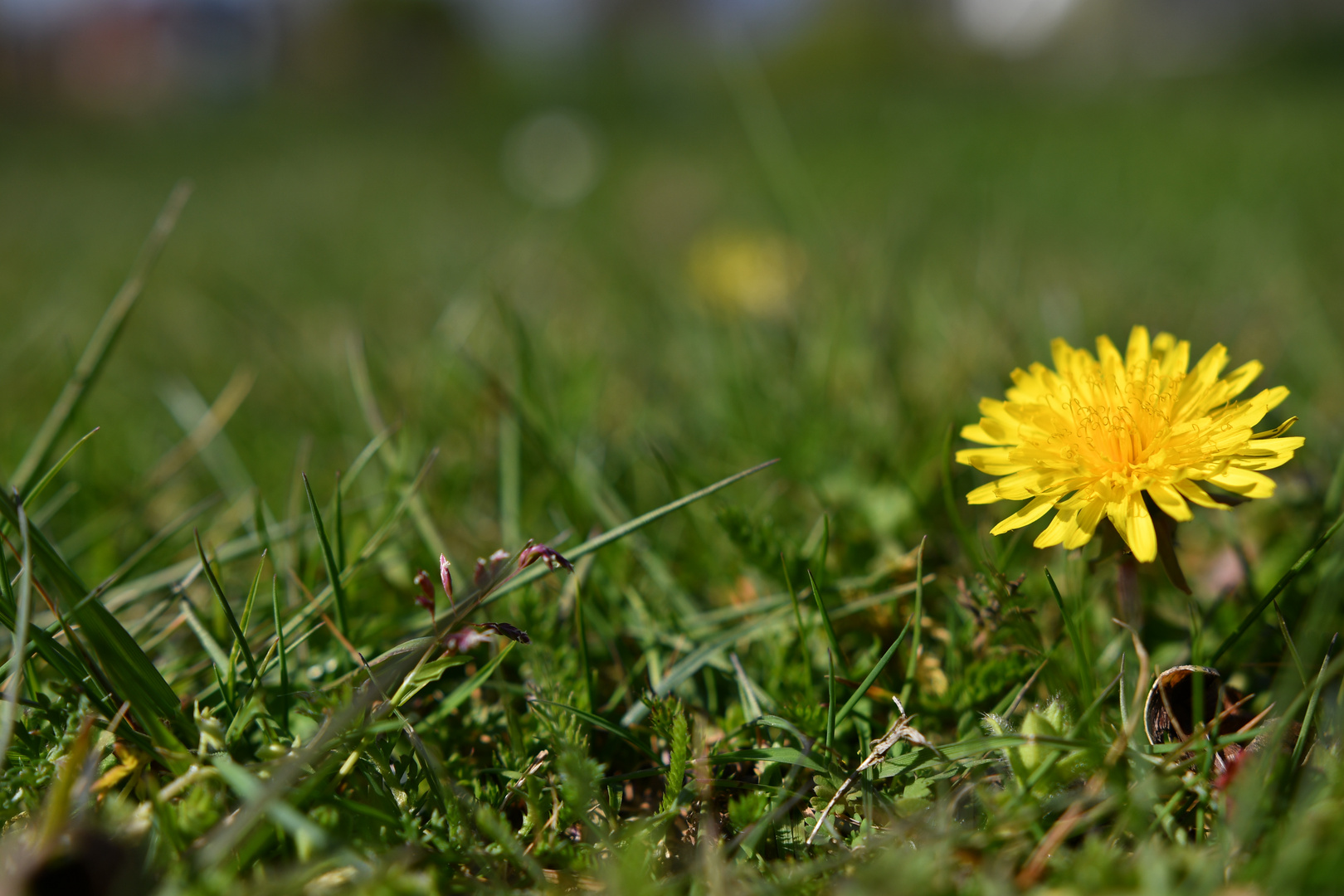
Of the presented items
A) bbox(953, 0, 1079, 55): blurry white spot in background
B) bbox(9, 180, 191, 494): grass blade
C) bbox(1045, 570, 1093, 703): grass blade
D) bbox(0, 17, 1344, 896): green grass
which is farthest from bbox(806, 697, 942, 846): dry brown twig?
bbox(953, 0, 1079, 55): blurry white spot in background

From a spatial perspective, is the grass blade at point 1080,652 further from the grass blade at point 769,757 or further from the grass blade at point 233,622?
the grass blade at point 233,622

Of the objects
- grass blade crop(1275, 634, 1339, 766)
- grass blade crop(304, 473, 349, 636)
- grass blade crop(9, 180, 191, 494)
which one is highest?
grass blade crop(9, 180, 191, 494)

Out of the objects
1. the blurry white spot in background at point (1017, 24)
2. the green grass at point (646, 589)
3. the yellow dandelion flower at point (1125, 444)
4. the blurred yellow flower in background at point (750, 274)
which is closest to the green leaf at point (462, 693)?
the green grass at point (646, 589)

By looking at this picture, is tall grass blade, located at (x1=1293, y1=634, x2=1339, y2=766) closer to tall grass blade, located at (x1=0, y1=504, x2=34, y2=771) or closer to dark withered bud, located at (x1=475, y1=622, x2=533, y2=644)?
dark withered bud, located at (x1=475, y1=622, x2=533, y2=644)

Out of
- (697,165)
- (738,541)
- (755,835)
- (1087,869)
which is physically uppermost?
(697,165)

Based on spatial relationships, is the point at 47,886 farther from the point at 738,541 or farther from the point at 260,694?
the point at 738,541

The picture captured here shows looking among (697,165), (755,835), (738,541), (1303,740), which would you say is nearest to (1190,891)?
(1303,740)
